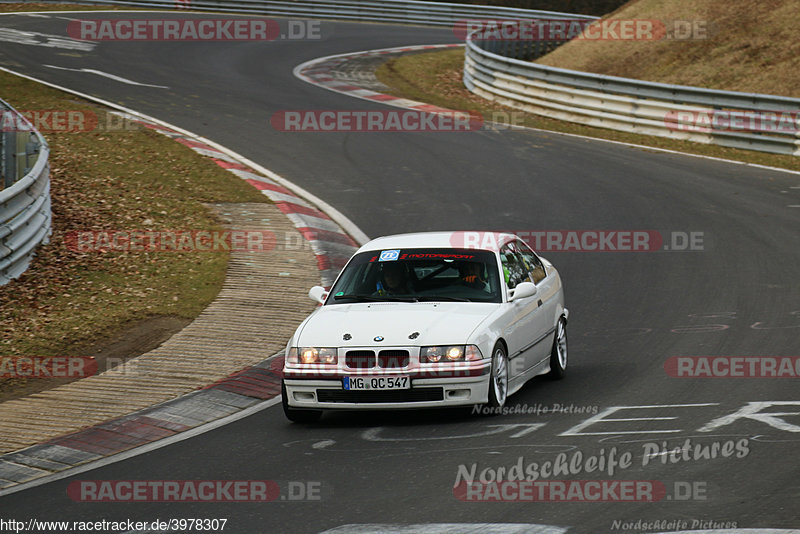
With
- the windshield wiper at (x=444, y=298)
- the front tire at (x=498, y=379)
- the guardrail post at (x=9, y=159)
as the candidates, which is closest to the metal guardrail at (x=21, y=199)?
the guardrail post at (x=9, y=159)

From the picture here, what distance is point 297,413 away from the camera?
9.40 metres

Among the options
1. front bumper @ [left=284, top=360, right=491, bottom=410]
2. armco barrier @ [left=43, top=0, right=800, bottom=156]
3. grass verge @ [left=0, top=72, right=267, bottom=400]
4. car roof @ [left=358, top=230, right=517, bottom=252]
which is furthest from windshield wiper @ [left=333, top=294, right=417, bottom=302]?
armco barrier @ [left=43, top=0, right=800, bottom=156]

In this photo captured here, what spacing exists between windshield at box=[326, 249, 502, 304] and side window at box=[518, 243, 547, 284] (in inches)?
28.9

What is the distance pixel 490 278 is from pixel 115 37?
96.1 feet

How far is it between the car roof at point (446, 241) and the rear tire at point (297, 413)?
189 cm

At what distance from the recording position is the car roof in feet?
34.8

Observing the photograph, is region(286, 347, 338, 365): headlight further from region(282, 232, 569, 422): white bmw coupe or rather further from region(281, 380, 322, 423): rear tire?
region(281, 380, 322, 423): rear tire

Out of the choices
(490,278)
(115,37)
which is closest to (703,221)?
(490,278)

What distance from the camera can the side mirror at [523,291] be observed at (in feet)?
32.5

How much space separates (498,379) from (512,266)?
1.56 metres

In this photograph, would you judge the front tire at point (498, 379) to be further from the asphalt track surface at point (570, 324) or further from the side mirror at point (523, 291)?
the side mirror at point (523, 291)

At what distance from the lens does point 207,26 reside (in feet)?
130

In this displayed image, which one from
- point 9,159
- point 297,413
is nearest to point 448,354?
point 297,413

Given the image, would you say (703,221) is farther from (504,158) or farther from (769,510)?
(769,510)
